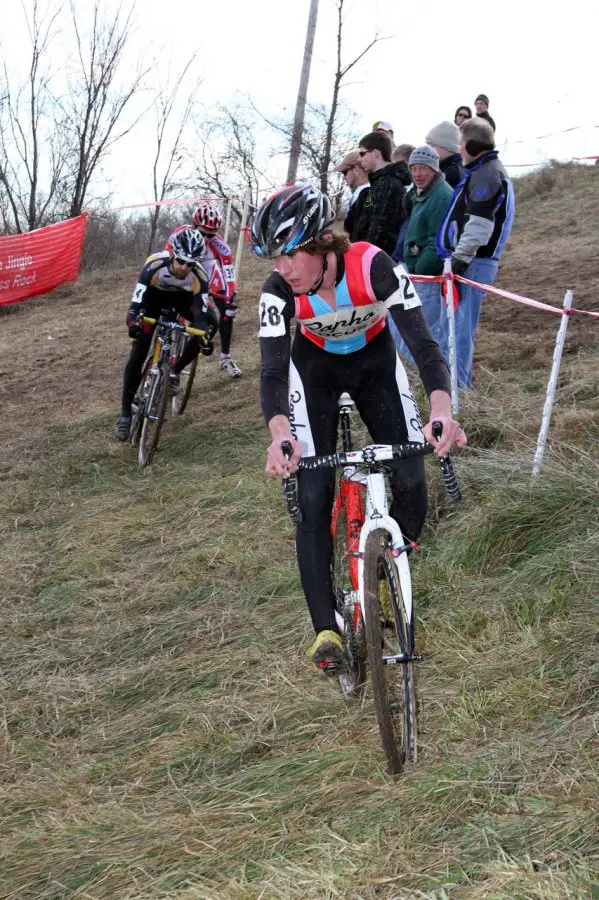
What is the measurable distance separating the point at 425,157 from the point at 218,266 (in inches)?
149

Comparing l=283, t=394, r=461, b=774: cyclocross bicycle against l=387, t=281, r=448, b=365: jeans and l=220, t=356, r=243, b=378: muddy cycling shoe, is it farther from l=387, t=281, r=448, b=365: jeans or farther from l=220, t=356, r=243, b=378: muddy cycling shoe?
l=220, t=356, r=243, b=378: muddy cycling shoe

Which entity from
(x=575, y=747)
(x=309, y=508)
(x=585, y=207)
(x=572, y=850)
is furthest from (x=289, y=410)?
(x=585, y=207)

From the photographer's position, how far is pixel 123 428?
8.91m

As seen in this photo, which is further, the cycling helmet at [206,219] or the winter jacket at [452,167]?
the cycling helmet at [206,219]

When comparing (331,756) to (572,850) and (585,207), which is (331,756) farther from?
(585,207)

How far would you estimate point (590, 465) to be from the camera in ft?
15.4

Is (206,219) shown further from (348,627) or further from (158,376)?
(348,627)

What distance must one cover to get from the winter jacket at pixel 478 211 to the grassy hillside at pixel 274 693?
40.8 inches

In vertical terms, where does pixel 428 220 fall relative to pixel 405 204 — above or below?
below

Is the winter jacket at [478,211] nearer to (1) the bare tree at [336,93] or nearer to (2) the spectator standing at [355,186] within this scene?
(2) the spectator standing at [355,186]

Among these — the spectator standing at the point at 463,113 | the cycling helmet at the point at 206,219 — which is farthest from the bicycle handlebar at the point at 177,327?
the spectator standing at the point at 463,113

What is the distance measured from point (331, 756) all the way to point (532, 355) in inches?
221

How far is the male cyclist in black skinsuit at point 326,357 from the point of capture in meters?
3.38

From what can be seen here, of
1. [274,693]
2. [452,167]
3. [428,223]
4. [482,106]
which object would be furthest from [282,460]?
[482,106]
